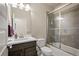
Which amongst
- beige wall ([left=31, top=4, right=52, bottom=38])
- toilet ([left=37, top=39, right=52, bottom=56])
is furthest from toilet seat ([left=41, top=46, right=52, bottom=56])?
beige wall ([left=31, top=4, right=52, bottom=38])

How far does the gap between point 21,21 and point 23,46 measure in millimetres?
461

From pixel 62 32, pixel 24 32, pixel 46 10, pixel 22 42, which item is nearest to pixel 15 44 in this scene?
pixel 22 42

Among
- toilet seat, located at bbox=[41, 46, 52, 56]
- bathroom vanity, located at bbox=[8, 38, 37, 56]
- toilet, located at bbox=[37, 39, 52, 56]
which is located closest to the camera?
bathroom vanity, located at bbox=[8, 38, 37, 56]

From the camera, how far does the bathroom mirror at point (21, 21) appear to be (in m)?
1.77

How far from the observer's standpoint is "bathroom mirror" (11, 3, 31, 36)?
1767mm

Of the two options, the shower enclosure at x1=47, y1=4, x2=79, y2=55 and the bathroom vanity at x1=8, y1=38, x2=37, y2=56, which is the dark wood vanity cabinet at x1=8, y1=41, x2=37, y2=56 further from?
the shower enclosure at x1=47, y1=4, x2=79, y2=55

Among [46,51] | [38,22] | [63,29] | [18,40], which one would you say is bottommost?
[46,51]

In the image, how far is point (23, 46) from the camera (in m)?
1.83

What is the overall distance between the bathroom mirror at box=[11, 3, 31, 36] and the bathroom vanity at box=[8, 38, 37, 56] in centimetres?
14

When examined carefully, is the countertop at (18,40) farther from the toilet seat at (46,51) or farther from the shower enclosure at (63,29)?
the shower enclosure at (63,29)

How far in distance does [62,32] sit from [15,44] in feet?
4.41

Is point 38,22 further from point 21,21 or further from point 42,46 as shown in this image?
point 42,46

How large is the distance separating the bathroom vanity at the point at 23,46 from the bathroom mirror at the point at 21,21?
5.4 inches

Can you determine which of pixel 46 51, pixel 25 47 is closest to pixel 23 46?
pixel 25 47
